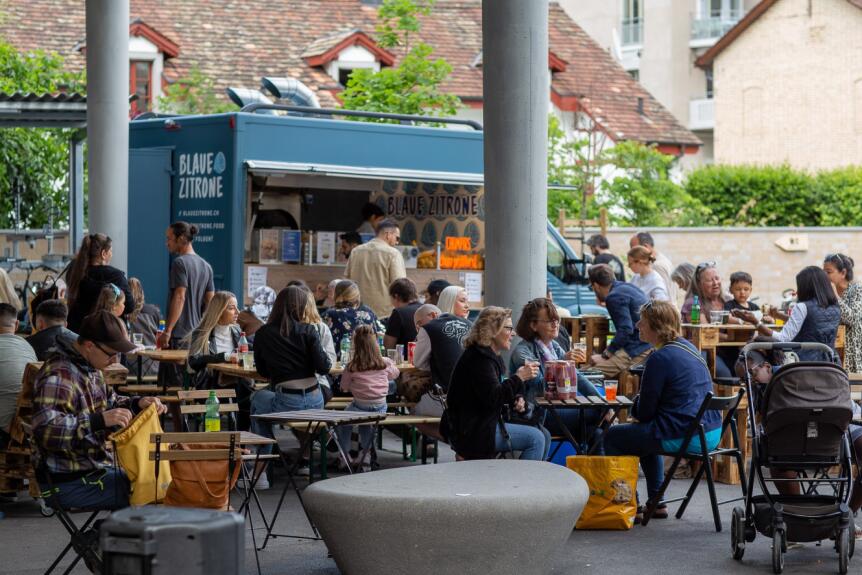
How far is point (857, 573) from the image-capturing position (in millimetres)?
7738

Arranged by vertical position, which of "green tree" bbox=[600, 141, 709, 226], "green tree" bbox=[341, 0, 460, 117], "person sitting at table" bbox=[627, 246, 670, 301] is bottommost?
"person sitting at table" bbox=[627, 246, 670, 301]

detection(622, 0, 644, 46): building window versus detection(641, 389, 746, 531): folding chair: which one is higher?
detection(622, 0, 644, 46): building window

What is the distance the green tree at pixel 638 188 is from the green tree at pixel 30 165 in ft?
39.6

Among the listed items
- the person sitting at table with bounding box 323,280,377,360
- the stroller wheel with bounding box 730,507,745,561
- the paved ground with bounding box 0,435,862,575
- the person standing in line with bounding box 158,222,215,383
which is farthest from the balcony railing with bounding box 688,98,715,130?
the stroller wheel with bounding box 730,507,745,561

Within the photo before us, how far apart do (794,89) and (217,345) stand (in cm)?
3658

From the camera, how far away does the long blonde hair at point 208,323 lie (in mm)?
10680

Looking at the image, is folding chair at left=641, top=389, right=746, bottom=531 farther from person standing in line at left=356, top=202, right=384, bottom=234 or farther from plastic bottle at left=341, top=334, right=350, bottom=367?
person standing in line at left=356, top=202, right=384, bottom=234

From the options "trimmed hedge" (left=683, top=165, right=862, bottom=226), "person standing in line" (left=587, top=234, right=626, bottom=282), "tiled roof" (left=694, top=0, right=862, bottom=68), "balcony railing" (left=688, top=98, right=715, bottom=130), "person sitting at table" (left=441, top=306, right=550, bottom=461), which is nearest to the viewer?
"person sitting at table" (left=441, top=306, right=550, bottom=461)

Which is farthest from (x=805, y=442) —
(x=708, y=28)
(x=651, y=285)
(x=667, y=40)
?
(x=708, y=28)

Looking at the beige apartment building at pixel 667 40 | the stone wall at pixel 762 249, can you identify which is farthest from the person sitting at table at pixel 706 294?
the beige apartment building at pixel 667 40

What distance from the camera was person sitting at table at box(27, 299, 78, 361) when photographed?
9.66 metres

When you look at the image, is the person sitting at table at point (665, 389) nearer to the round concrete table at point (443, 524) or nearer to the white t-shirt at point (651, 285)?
the round concrete table at point (443, 524)

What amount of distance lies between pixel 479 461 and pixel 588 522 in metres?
1.26

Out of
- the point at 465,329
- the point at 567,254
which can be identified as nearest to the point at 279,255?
the point at 567,254
